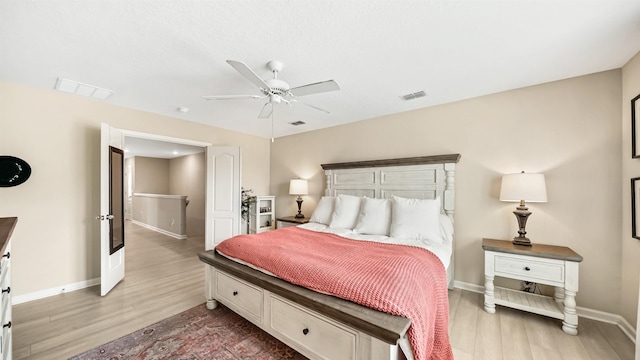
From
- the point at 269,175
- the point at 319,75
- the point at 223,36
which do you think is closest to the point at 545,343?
the point at 319,75

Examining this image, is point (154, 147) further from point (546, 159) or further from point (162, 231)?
point (546, 159)

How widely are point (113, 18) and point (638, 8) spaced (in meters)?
3.60

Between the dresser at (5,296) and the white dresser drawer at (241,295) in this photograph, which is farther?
the white dresser drawer at (241,295)

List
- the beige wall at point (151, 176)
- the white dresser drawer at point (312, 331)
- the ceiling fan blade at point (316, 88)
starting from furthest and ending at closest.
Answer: the beige wall at point (151, 176) → the ceiling fan blade at point (316, 88) → the white dresser drawer at point (312, 331)

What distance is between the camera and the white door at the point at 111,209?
2.87 metres

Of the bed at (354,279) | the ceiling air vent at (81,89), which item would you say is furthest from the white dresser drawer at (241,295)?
the ceiling air vent at (81,89)

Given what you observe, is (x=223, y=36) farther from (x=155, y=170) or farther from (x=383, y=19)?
(x=155, y=170)

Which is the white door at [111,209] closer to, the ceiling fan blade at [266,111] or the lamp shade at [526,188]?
the ceiling fan blade at [266,111]

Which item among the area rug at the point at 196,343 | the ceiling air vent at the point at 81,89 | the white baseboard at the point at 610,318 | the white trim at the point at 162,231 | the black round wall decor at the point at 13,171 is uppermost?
the ceiling air vent at the point at 81,89

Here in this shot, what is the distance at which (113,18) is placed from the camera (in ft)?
5.49

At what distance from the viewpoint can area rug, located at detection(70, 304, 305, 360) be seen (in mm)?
1855

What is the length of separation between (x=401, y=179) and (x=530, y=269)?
1.74m

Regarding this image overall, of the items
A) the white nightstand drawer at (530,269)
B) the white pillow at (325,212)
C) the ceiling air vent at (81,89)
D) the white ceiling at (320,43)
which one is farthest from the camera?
the white pillow at (325,212)

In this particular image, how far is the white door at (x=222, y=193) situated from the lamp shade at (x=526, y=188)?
13.4 ft
